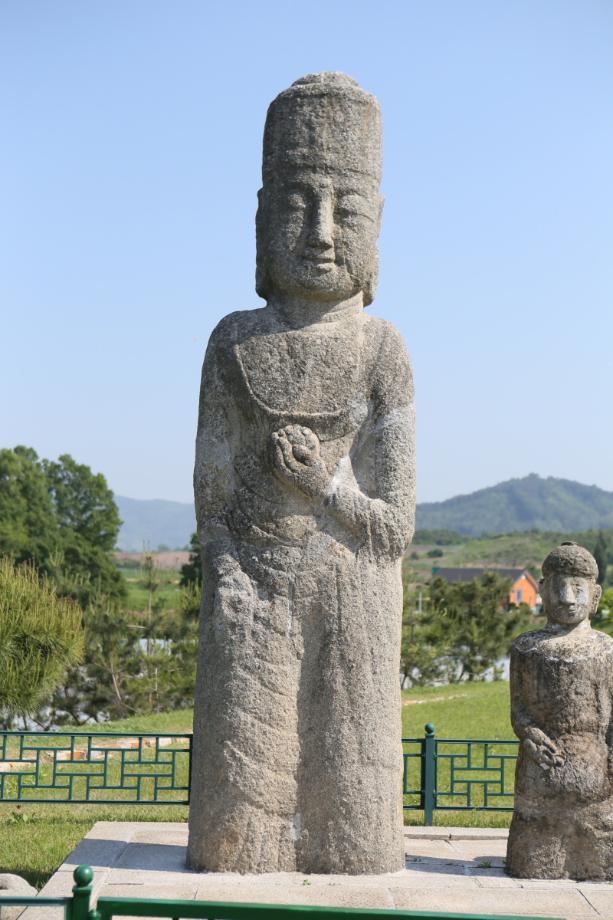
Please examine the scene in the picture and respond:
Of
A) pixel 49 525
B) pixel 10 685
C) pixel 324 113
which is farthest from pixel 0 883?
pixel 49 525

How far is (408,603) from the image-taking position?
2362 centimetres

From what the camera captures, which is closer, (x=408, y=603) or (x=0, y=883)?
(x=0, y=883)

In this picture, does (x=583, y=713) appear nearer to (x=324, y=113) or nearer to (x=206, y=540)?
(x=206, y=540)

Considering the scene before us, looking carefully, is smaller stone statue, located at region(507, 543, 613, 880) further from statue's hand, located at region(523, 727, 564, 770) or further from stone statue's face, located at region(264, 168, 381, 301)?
stone statue's face, located at region(264, 168, 381, 301)

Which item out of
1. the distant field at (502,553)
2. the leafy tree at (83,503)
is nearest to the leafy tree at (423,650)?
the leafy tree at (83,503)

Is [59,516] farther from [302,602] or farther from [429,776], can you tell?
[302,602]

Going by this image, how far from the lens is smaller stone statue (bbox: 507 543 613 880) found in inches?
244

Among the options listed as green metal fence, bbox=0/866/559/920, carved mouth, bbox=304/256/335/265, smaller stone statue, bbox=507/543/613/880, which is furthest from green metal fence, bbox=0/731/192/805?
green metal fence, bbox=0/866/559/920

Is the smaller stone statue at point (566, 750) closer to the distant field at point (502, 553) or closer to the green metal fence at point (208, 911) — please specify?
the green metal fence at point (208, 911)

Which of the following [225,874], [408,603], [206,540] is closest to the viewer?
[225,874]

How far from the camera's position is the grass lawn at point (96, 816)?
7.84m

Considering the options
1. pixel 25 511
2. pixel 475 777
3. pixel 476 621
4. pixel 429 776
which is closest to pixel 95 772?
pixel 475 777

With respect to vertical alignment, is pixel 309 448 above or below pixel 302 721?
above

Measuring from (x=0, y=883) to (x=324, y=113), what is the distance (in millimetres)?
4844
